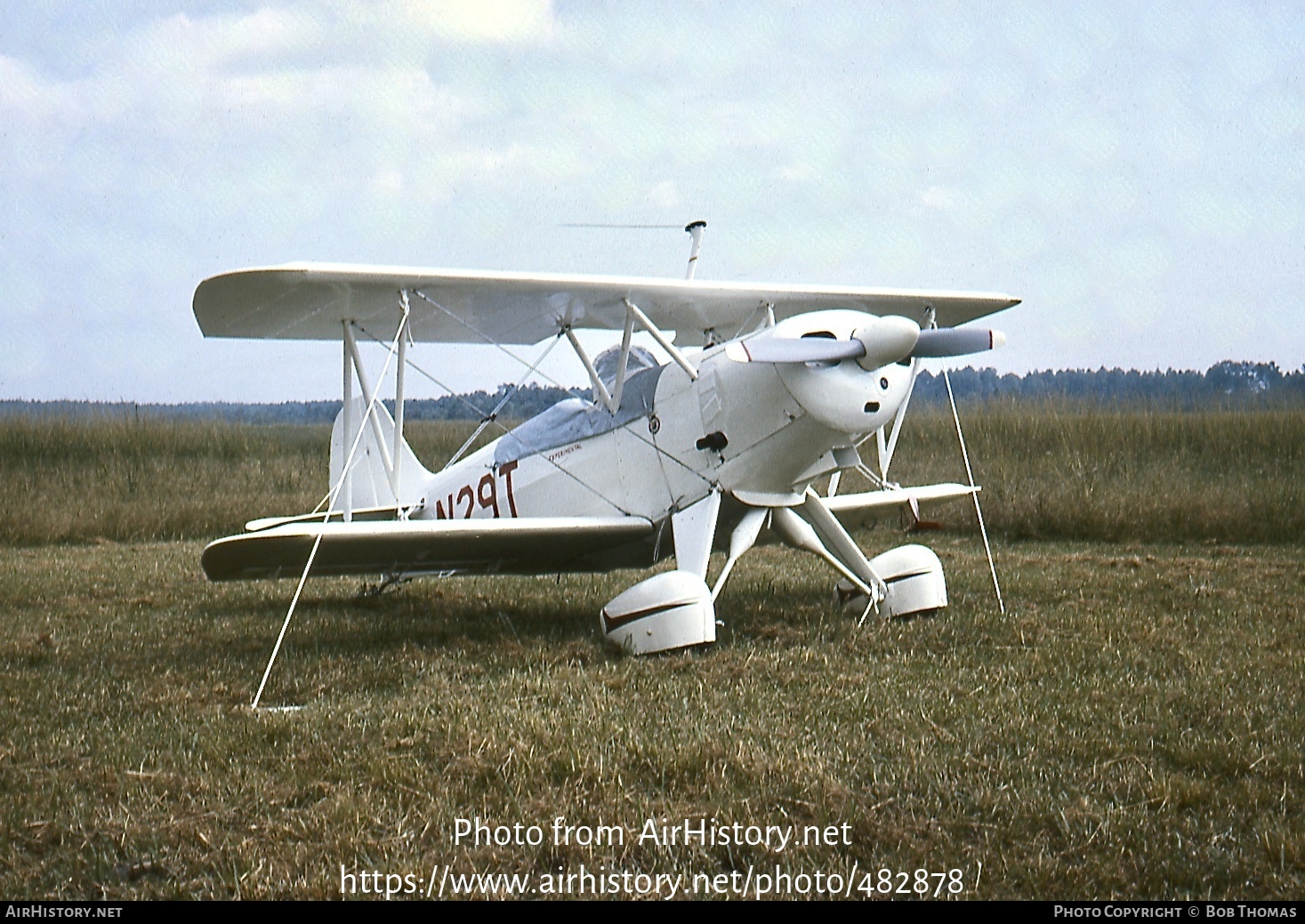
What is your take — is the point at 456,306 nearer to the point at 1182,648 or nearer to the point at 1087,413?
the point at 1182,648

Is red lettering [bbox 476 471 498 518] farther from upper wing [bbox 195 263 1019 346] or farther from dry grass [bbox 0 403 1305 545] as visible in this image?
dry grass [bbox 0 403 1305 545]

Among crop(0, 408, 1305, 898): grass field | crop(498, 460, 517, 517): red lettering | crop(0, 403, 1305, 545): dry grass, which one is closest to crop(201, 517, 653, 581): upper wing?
crop(0, 408, 1305, 898): grass field

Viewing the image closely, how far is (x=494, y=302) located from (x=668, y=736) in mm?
3644

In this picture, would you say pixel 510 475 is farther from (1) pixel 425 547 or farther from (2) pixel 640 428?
(1) pixel 425 547

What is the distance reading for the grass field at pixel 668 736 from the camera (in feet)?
10.3

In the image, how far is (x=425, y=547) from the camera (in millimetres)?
6383

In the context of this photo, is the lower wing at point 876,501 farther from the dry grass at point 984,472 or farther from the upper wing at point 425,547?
the dry grass at point 984,472

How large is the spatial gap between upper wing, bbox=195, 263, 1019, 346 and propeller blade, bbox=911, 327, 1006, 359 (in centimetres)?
132

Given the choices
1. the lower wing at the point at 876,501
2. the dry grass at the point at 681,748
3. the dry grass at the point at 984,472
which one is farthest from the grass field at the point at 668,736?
the dry grass at the point at 984,472

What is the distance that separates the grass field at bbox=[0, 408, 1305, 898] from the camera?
10.3 feet

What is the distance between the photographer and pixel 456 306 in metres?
7.01

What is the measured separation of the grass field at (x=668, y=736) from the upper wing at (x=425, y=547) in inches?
18.5
